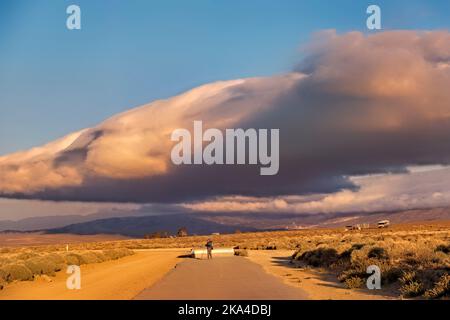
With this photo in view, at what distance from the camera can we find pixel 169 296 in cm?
1930

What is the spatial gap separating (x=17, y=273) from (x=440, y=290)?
75.9 feet

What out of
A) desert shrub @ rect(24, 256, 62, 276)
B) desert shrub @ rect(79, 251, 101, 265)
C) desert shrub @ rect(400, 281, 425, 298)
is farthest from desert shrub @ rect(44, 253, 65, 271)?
desert shrub @ rect(400, 281, 425, 298)

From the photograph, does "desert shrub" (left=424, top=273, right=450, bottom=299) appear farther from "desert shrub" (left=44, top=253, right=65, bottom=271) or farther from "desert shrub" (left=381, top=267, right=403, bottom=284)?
"desert shrub" (left=44, top=253, right=65, bottom=271)

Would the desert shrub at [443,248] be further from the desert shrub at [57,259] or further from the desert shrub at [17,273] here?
the desert shrub at [57,259]

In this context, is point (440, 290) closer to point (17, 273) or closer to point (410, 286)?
point (410, 286)

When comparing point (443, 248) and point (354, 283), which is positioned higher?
point (443, 248)

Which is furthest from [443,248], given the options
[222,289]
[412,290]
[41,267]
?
[41,267]

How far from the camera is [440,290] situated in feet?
57.5

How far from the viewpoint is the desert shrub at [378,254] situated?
93.2 feet

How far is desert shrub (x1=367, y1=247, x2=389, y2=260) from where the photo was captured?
93.2 ft

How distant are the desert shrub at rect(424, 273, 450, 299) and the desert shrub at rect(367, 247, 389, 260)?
10.1 m

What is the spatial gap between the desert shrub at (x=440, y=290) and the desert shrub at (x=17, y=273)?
21.9 metres

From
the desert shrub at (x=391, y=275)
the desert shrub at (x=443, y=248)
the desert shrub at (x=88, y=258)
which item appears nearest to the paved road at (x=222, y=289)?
the desert shrub at (x=391, y=275)
